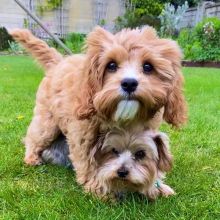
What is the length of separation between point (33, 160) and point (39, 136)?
0.67 feet

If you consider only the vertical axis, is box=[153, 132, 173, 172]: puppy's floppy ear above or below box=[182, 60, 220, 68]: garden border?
above

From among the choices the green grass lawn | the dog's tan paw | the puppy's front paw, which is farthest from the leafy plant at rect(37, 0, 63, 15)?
the puppy's front paw

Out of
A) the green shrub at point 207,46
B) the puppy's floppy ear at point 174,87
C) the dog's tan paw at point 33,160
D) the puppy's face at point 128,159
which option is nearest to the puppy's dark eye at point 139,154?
the puppy's face at point 128,159

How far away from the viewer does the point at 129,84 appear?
2.75m

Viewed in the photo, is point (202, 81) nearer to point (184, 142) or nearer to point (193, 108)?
point (193, 108)

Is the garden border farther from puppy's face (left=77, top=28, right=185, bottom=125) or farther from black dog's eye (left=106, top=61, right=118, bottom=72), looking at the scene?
black dog's eye (left=106, top=61, right=118, bottom=72)

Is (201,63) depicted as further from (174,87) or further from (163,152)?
(174,87)

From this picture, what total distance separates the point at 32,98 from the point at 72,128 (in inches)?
166

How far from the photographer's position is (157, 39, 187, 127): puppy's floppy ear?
302 centimetres

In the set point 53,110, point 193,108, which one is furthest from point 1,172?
point 193,108

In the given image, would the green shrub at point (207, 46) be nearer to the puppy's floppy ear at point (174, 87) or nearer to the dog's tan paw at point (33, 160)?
the dog's tan paw at point (33, 160)

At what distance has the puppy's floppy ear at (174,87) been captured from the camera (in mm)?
3023

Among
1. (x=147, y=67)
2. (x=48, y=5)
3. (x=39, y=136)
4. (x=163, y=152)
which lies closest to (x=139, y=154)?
(x=163, y=152)

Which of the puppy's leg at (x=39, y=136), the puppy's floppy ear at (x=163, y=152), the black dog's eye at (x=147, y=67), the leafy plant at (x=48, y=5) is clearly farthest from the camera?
the leafy plant at (x=48, y=5)
